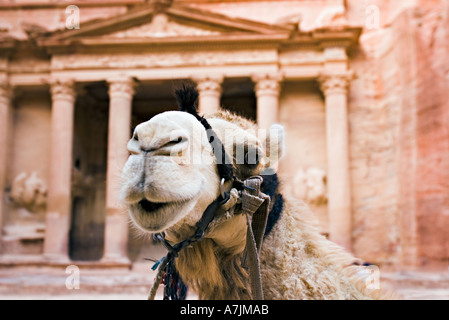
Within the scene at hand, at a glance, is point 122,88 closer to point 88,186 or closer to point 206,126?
point 88,186

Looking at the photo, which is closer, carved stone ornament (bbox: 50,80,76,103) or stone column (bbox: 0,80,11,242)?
carved stone ornament (bbox: 50,80,76,103)

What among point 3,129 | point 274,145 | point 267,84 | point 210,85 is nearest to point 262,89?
point 267,84

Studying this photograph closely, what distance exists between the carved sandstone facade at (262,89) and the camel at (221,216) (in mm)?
15324

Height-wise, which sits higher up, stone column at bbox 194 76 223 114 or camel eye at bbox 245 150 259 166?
stone column at bbox 194 76 223 114

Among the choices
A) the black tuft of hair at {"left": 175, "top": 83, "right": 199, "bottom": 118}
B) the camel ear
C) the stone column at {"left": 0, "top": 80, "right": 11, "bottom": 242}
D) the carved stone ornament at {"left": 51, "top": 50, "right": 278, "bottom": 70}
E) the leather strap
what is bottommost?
the leather strap

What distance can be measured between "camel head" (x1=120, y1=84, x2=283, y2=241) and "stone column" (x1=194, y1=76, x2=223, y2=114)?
16.6 meters

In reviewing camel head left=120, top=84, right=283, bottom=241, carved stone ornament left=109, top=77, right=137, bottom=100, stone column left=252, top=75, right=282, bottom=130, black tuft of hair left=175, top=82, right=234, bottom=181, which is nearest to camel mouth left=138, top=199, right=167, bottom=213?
camel head left=120, top=84, right=283, bottom=241

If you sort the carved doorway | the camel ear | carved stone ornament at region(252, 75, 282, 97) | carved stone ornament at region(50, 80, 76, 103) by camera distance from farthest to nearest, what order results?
1. the carved doorway
2. carved stone ornament at region(50, 80, 76, 103)
3. carved stone ornament at region(252, 75, 282, 97)
4. the camel ear

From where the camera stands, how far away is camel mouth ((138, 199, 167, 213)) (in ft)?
6.86

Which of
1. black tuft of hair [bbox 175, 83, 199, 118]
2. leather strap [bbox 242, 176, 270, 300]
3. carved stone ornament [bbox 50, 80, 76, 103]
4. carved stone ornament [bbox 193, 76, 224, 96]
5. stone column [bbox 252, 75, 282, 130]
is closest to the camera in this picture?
leather strap [bbox 242, 176, 270, 300]

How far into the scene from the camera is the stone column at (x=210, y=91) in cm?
1895

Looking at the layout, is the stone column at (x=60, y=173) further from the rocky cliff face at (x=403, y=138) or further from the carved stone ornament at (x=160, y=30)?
the rocky cliff face at (x=403, y=138)

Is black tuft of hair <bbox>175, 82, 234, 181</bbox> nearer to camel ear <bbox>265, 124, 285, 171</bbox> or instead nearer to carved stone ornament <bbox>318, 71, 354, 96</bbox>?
→ camel ear <bbox>265, 124, 285, 171</bbox>

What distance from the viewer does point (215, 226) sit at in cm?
237
